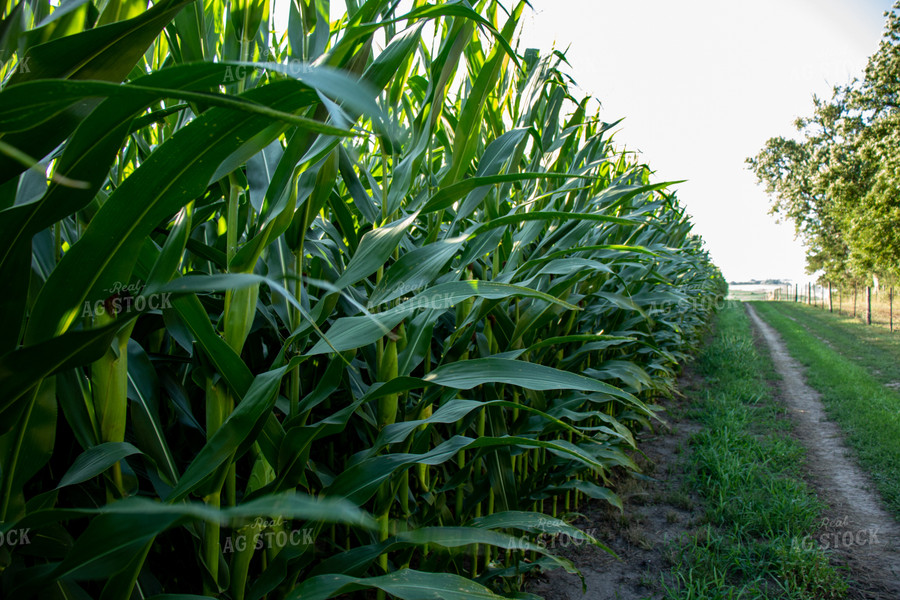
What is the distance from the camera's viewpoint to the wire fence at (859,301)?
15.6 m

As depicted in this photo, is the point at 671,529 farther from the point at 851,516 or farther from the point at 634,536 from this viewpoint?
the point at 851,516

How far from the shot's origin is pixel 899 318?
15.3 metres

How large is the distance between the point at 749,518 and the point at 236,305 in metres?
2.67

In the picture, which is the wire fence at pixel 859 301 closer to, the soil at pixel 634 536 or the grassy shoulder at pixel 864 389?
the grassy shoulder at pixel 864 389

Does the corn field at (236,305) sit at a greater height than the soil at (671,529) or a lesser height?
greater

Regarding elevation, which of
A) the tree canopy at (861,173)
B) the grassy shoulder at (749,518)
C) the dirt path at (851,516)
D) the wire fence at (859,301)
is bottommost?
the dirt path at (851,516)

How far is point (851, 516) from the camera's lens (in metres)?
2.78

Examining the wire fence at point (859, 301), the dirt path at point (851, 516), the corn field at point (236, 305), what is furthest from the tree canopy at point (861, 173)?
the corn field at point (236, 305)

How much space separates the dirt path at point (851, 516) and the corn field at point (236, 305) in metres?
1.71

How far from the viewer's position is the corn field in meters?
0.46

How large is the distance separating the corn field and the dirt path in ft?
5.60

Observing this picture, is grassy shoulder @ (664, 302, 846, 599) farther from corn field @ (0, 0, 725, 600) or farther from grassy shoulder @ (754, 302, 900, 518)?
corn field @ (0, 0, 725, 600)

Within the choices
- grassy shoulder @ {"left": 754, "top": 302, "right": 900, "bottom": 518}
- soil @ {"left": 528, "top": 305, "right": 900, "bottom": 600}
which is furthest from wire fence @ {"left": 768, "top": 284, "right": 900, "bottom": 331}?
soil @ {"left": 528, "top": 305, "right": 900, "bottom": 600}

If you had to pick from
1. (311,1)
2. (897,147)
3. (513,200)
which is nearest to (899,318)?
(897,147)
